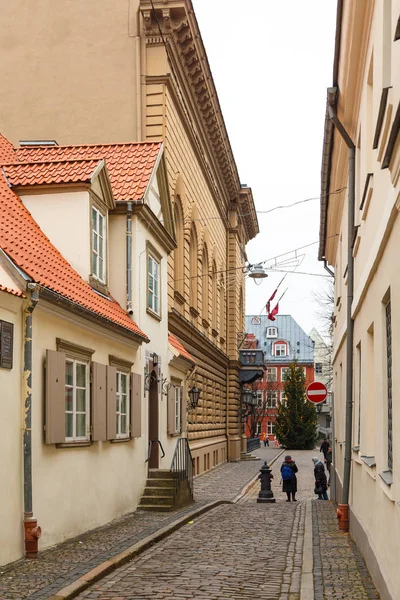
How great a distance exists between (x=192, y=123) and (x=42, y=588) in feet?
74.4

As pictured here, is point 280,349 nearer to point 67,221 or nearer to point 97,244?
point 97,244

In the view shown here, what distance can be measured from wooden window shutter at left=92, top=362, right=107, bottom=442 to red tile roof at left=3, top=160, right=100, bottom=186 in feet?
10.9

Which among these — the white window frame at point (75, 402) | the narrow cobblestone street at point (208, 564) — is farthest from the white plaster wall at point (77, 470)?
the narrow cobblestone street at point (208, 564)

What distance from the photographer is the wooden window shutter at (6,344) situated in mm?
9867

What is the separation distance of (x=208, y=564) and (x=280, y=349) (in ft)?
287

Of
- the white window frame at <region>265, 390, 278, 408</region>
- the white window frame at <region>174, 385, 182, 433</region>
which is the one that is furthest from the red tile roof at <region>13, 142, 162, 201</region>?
the white window frame at <region>265, 390, 278, 408</region>

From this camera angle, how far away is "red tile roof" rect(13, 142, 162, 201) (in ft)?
55.9

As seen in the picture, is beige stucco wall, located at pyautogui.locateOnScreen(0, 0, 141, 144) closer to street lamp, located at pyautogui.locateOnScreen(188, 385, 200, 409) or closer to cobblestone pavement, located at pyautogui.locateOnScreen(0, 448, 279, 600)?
street lamp, located at pyautogui.locateOnScreen(188, 385, 200, 409)

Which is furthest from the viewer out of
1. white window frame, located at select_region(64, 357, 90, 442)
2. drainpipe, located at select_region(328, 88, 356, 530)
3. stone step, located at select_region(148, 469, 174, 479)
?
stone step, located at select_region(148, 469, 174, 479)

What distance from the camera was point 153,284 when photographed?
60.1 ft

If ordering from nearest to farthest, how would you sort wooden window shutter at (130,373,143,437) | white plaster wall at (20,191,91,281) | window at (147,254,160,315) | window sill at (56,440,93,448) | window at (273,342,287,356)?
window sill at (56,440,93,448), white plaster wall at (20,191,91,281), wooden window shutter at (130,373,143,437), window at (147,254,160,315), window at (273,342,287,356)

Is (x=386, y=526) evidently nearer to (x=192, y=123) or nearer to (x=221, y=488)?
(x=221, y=488)

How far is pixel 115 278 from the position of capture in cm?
1656

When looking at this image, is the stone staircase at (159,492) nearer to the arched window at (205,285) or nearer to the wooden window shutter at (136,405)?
the wooden window shutter at (136,405)
